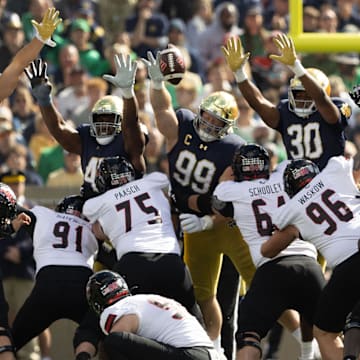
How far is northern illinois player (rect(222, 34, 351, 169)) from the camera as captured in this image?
8.56m

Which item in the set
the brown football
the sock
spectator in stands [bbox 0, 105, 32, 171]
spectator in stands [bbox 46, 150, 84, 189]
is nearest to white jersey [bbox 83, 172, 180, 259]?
the brown football

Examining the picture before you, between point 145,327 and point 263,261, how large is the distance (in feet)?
3.24

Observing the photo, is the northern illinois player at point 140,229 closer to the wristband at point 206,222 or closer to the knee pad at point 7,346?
the wristband at point 206,222

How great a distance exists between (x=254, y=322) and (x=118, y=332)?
926 millimetres

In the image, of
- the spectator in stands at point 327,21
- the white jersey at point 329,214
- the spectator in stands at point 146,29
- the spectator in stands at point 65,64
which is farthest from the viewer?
the spectator in stands at point 146,29

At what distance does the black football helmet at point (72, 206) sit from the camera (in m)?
8.79

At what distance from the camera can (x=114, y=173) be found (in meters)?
8.45

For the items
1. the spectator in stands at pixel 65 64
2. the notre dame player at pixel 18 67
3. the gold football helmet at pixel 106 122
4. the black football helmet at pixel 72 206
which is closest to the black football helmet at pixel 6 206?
the notre dame player at pixel 18 67

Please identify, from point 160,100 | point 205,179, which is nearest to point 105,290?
point 205,179

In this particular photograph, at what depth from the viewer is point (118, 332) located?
738 cm

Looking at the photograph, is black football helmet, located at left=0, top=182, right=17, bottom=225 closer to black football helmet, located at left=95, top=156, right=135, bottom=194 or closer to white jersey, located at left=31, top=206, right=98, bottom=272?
white jersey, located at left=31, top=206, right=98, bottom=272

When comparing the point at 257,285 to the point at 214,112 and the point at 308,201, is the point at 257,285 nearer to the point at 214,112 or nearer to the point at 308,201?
the point at 308,201

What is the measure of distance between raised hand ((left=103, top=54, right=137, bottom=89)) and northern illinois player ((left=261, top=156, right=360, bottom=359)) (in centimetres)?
135

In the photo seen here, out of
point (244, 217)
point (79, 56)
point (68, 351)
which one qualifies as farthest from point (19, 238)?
point (79, 56)
